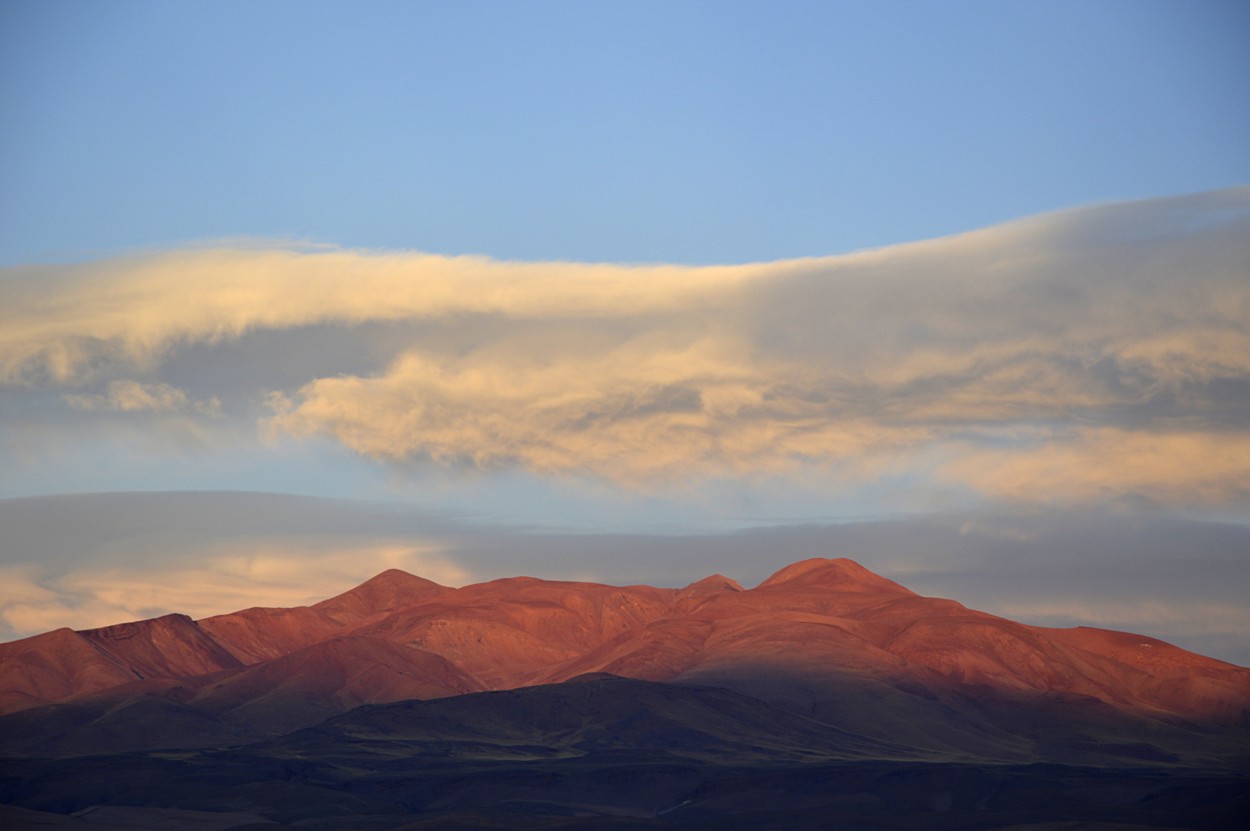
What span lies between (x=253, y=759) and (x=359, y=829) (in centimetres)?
5037

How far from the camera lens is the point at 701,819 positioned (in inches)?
6166

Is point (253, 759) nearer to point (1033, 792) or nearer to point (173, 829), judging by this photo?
point (173, 829)

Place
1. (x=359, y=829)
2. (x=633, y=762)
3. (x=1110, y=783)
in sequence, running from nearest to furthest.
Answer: (x=359, y=829) < (x=1110, y=783) < (x=633, y=762)

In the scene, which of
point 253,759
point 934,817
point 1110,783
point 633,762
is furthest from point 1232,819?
point 253,759

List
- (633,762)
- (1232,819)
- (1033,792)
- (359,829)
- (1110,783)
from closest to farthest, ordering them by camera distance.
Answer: (1232,819) → (359,829) → (1033,792) → (1110,783) → (633,762)

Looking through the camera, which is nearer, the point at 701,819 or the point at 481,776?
the point at 701,819

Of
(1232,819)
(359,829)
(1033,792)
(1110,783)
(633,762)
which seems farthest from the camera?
(633,762)

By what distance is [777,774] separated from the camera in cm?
17450

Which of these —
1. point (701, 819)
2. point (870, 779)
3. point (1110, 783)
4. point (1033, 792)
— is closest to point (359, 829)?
point (701, 819)

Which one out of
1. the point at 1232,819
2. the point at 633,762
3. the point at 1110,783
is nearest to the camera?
the point at 1232,819

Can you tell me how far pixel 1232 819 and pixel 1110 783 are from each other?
3972 cm

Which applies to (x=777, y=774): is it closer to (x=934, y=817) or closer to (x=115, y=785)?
(x=934, y=817)

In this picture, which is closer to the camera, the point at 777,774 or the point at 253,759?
the point at 777,774

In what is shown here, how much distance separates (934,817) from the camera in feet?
491
